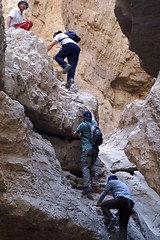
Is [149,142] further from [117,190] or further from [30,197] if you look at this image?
[30,197]

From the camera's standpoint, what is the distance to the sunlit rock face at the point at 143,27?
775 cm

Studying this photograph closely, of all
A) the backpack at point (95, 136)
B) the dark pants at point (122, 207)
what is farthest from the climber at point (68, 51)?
the dark pants at point (122, 207)

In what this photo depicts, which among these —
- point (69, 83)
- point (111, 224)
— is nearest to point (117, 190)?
point (111, 224)

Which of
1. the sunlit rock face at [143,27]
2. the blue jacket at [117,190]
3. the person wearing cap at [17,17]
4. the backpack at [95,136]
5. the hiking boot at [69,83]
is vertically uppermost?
the sunlit rock face at [143,27]

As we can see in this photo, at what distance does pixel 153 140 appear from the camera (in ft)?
21.9

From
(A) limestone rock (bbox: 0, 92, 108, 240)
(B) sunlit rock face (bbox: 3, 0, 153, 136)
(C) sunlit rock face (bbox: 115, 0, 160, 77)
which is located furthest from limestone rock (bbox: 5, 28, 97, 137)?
(B) sunlit rock face (bbox: 3, 0, 153, 136)

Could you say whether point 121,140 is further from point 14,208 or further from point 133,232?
point 14,208

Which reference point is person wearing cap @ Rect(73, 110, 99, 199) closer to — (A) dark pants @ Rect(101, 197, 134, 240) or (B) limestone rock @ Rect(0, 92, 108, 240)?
(A) dark pants @ Rect(101, 197, 134, 240)

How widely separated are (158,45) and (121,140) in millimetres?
6360

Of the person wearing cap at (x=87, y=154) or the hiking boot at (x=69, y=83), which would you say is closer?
the person wearing cap at (x=87, y=154)

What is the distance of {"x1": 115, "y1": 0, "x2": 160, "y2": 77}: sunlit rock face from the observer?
25.4 feet

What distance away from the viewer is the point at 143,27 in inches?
322

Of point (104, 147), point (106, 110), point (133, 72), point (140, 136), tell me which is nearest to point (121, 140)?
point (104, 147)

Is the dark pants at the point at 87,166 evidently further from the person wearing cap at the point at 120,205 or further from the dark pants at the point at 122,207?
the dark pants at the point at 122,207
